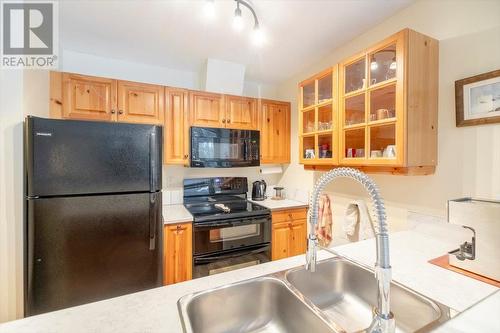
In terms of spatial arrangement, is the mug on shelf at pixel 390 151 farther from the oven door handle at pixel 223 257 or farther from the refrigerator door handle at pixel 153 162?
the refrigerator door handle at pixel 153 162

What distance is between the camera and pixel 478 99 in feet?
3.79

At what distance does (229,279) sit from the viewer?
88cm

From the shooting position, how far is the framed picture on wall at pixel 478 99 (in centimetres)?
110

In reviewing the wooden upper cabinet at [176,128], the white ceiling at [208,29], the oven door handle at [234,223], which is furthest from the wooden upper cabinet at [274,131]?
the wooden upper cabinet at [176,128]

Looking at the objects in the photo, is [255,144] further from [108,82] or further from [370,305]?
[370,305]

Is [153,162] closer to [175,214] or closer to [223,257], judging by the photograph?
[175,214]

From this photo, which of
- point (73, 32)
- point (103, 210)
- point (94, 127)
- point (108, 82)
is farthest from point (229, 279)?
point (73, 32)

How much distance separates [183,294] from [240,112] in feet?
6.40

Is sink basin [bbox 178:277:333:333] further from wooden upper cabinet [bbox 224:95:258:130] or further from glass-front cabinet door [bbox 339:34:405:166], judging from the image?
wooden upper cabinet [bbox 224:95:258:130]

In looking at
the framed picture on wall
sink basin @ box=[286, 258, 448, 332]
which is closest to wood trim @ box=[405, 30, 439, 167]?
the framed picture on wall

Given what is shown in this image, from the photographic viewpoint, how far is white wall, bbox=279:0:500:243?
3.69 feet

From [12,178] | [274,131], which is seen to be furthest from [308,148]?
[12,178]

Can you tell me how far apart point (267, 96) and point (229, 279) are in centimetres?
251

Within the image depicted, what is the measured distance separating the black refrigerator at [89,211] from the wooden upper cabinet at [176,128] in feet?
1.87
